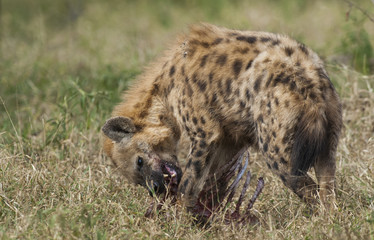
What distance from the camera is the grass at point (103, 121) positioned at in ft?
15.2

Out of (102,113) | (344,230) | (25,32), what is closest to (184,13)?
(25,32)

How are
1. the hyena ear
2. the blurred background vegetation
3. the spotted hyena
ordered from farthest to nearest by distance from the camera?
the blurred background vegetation, the hyena ear, the spotted hyena

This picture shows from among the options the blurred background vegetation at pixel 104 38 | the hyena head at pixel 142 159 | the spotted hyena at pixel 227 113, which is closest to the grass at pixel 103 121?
the blurred background vegetation at pixel 104 38

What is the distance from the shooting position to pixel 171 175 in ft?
17.9

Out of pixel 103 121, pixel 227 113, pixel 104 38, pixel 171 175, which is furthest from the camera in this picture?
pixel 104 38

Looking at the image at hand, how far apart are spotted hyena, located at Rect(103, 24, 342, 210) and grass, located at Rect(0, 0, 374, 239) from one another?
0.95 ft

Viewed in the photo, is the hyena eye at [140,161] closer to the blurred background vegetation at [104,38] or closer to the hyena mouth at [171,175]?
the hyena mouth at [171,175]

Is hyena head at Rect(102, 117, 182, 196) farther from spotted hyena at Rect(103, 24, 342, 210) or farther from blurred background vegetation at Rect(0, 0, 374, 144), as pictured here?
blurred background vegetation at Rect(0, 0, 374, 144)

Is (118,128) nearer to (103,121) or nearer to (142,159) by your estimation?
(142,159)

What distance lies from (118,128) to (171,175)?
57cm

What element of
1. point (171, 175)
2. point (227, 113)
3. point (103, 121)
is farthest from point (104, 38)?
point (227, 113)

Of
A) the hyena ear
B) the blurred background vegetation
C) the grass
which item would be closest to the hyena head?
the hyena ear

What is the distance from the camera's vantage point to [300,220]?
15.6ft

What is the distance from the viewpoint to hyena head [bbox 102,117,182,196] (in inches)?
216
